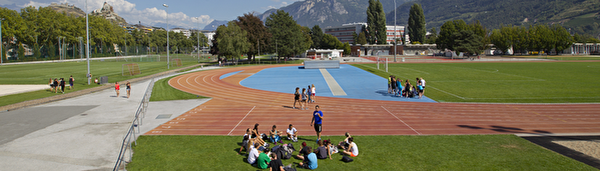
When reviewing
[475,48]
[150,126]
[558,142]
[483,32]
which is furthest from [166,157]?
[483,32]

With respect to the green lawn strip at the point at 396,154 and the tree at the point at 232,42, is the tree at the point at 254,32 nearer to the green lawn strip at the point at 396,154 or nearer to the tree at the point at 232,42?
the tree at the point at 232,42

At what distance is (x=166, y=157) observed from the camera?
9.09 metres

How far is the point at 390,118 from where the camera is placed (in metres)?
15.0

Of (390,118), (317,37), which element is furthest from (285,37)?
(317,37)

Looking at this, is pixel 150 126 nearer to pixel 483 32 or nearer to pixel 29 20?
→ pixel 29 20

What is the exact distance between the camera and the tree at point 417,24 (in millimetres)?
123125

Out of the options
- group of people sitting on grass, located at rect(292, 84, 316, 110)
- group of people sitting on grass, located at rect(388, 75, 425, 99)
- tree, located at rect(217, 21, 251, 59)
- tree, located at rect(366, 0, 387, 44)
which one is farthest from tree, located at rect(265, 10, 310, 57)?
tree, located at rect(366, 0, 387, 44)

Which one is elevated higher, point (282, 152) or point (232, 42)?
point (232, 42)

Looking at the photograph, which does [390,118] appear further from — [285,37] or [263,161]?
[285,37]

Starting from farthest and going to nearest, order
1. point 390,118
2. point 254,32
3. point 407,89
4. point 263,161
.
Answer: point 254,32 → point 407,89 → point 390,118 → point 263,161

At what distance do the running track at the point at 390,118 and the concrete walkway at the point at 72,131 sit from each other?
5.73 feet

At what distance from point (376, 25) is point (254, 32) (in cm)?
6721

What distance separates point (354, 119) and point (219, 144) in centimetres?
697

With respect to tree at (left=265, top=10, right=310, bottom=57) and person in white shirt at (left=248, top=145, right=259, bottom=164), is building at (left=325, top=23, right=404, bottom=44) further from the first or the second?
person in white shirt at (left=248, top=145, right=259, bottom=164)
